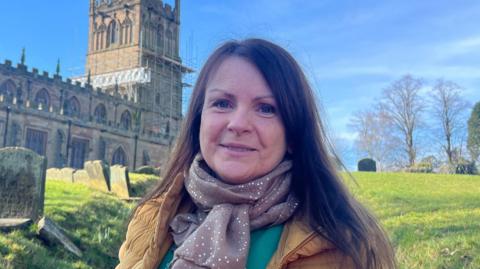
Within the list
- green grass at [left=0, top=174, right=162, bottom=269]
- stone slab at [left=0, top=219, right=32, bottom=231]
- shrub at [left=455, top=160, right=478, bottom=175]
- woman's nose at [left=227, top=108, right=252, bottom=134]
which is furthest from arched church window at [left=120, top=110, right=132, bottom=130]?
woman's nose at [left=227, top=108, right=252, bottom=134]

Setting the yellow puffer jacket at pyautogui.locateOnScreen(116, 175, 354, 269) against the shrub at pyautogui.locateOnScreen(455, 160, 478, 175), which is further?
the shrub at pyautogui.locateOnScreen(455, 160, 478, 175)

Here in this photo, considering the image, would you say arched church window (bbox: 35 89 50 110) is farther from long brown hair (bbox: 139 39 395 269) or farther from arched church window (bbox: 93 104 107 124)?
long brown hair (bbox: 139 39 395 269)

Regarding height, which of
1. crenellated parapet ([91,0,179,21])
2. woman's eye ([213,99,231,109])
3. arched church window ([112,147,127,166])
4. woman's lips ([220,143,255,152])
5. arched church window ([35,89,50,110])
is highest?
crenellated parapet ([91,0,179,21])

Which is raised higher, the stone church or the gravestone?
the stone church

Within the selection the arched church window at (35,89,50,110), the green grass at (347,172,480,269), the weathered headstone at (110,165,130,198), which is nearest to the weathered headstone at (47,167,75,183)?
the weathered headstone at (110,165,130,198)

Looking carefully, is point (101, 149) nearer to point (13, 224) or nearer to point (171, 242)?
point (13, 224)

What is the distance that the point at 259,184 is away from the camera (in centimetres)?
177

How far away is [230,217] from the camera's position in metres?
1.75

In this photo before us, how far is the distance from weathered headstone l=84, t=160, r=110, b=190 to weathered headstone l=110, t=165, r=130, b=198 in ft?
0.99

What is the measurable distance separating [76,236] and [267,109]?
5755mm

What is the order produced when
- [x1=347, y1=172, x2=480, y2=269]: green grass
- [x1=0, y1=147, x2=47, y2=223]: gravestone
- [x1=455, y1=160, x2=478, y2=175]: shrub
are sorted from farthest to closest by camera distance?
[x1=455, y1=160, x2=478, y2=175]: shrub, [x1=0, y1=147, x2=47, y2=223]: gravestone, [x1=347, y1=172, x2=480, y2=269]: green grass

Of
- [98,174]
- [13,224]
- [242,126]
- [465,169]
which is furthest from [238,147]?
[465,169]

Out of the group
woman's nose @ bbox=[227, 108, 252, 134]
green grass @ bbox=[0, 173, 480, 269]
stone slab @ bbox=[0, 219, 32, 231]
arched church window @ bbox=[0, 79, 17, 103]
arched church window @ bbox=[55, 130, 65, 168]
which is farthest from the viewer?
arched church window @ bbox=[0, 79, 17, 103]

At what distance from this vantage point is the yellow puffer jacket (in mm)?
1591
